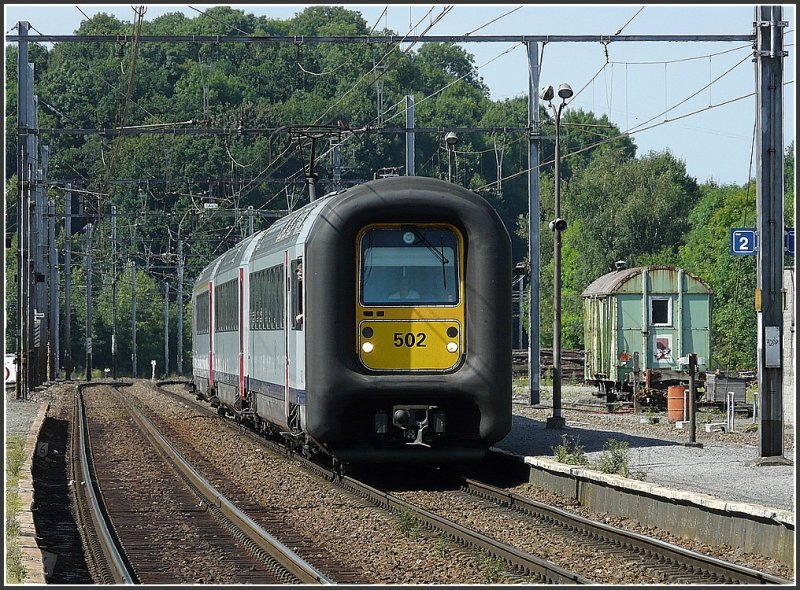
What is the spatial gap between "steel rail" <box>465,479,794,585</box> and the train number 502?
1.68m

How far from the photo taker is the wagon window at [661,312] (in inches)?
1300

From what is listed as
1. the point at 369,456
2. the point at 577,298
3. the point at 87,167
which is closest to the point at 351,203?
the point at 369,456

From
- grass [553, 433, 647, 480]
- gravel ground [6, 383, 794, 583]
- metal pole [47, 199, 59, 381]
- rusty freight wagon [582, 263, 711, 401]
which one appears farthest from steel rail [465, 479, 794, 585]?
metal pole [47, 199, 59, 381]

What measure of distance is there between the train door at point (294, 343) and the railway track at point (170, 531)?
4.53ft

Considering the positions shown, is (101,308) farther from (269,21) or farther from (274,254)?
(274,254)

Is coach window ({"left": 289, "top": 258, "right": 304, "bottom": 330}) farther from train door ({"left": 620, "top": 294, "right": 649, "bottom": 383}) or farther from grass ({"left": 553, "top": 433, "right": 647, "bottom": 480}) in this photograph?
train door ({"left": 620, "top": 294, "right": 649, "bottom": 383})

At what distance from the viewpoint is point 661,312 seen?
3316 cm

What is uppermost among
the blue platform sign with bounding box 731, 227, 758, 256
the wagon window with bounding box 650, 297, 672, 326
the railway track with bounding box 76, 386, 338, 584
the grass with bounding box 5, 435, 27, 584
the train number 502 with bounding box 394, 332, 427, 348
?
the blue platform sign with bounding box 731, 227, 758, 256

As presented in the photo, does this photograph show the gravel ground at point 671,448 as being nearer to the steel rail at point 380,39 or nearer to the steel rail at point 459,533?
the steel rail at point 459,533

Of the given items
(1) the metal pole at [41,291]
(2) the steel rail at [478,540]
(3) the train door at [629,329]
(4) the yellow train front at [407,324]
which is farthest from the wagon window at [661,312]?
(1) the metal pole at [41,291]

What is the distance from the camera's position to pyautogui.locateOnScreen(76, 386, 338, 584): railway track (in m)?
10.6

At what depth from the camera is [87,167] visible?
79.2 m

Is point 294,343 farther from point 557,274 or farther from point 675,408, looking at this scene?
point 675,408

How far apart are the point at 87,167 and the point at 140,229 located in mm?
4523
